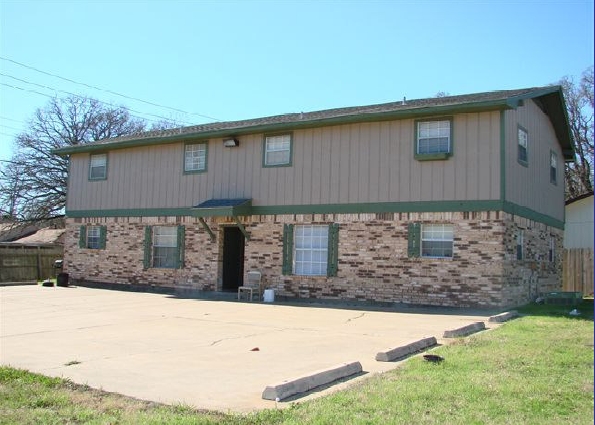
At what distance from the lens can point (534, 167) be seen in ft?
61.1

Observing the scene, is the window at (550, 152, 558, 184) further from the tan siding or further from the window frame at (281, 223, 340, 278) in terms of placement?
the window frame at (281, 223, 340, 278)

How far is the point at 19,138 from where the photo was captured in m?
40.1

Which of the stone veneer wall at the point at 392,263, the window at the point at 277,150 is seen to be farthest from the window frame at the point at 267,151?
the stone veneer wall at the point at 392,263

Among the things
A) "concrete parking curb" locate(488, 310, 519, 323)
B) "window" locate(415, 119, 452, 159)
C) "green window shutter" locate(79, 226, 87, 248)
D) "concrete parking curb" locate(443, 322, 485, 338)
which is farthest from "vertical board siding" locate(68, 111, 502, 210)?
"concrete parking curb" locate(443, 322, 485, 338)

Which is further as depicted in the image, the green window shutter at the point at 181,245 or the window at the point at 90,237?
the window at the point at 90,237

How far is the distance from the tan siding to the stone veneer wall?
744 mm

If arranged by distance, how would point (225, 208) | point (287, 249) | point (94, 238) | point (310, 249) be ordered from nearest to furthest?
point (310, 249)
point (287, 249)
point (225, 208)
point (94, 238)

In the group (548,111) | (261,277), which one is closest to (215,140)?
(261,277)

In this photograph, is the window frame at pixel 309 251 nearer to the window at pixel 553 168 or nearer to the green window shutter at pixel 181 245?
the green window shutter at pixel 181 245

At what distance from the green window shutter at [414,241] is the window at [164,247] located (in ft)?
27.0

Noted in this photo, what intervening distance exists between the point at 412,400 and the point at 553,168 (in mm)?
17944

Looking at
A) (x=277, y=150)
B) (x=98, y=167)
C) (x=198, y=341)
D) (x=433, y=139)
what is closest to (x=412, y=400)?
(x=198, y=341)

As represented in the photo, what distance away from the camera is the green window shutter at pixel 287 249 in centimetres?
1817

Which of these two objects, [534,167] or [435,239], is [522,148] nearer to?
[534,167]
